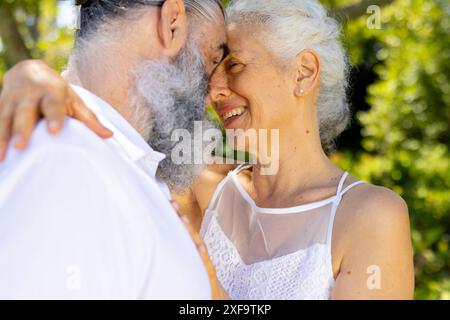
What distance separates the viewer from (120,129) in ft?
6.40

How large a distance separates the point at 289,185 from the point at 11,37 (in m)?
3.70

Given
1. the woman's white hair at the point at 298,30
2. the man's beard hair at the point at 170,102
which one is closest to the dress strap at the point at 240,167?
the woman's white hair at the point at 298,30

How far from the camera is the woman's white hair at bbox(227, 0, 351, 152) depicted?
2.88 meters

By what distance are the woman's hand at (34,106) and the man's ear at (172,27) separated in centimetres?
52

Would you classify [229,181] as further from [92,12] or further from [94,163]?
[94,163]

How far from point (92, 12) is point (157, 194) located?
0.84 m

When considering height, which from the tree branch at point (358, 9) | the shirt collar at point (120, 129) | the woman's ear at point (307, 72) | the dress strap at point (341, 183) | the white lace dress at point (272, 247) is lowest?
the white lace dress at point (272, 247)

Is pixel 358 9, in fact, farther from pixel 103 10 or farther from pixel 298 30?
pixel 103 10

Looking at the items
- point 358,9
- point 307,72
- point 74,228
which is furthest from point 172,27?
point 358,9

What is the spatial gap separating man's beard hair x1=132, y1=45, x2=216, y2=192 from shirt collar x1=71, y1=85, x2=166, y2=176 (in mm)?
204

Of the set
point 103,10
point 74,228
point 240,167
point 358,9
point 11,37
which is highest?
point 11,37

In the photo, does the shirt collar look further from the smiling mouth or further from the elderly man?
the smiling mouth

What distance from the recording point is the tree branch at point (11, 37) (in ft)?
18.8

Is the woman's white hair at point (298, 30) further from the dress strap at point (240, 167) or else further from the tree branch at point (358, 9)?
the tree branch at point (358, 9)
